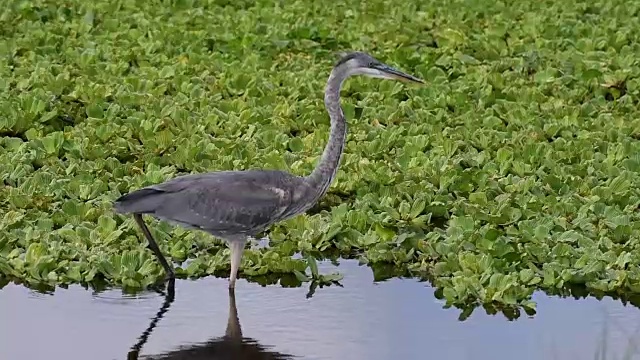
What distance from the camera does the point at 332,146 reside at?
21.9 ft

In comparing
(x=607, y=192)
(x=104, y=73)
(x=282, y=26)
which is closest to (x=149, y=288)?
(x=607, y=192)

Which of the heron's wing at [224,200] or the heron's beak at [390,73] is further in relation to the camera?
the heron's beak at [390,73]

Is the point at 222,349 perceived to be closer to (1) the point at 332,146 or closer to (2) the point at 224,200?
(2) the point at 224,200

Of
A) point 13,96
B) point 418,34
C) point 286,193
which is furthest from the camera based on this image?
point 418,34

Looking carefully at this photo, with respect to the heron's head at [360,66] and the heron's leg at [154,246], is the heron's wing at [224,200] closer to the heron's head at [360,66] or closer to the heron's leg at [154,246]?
the heron's leg at [154,246]

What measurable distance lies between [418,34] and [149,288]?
17.2 ft

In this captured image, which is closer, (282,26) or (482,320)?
(482,320)

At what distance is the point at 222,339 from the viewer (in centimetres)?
602

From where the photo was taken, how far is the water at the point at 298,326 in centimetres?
584

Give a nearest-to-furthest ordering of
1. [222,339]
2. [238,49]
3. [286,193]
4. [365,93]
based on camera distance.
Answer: [222,339], [286,193], [365,93], [238,49]

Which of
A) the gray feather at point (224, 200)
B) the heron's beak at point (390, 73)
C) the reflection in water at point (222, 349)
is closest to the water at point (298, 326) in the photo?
the reflection in water at point (222, 349)

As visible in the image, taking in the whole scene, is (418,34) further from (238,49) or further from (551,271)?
(551,271)

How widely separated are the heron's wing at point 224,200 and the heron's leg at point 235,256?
0.07m

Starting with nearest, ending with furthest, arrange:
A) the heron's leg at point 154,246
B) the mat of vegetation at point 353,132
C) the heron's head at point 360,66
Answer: the heron's leg at point 154,246
the heron's head at point 360,66
the mat of vegetation at point 353,132
